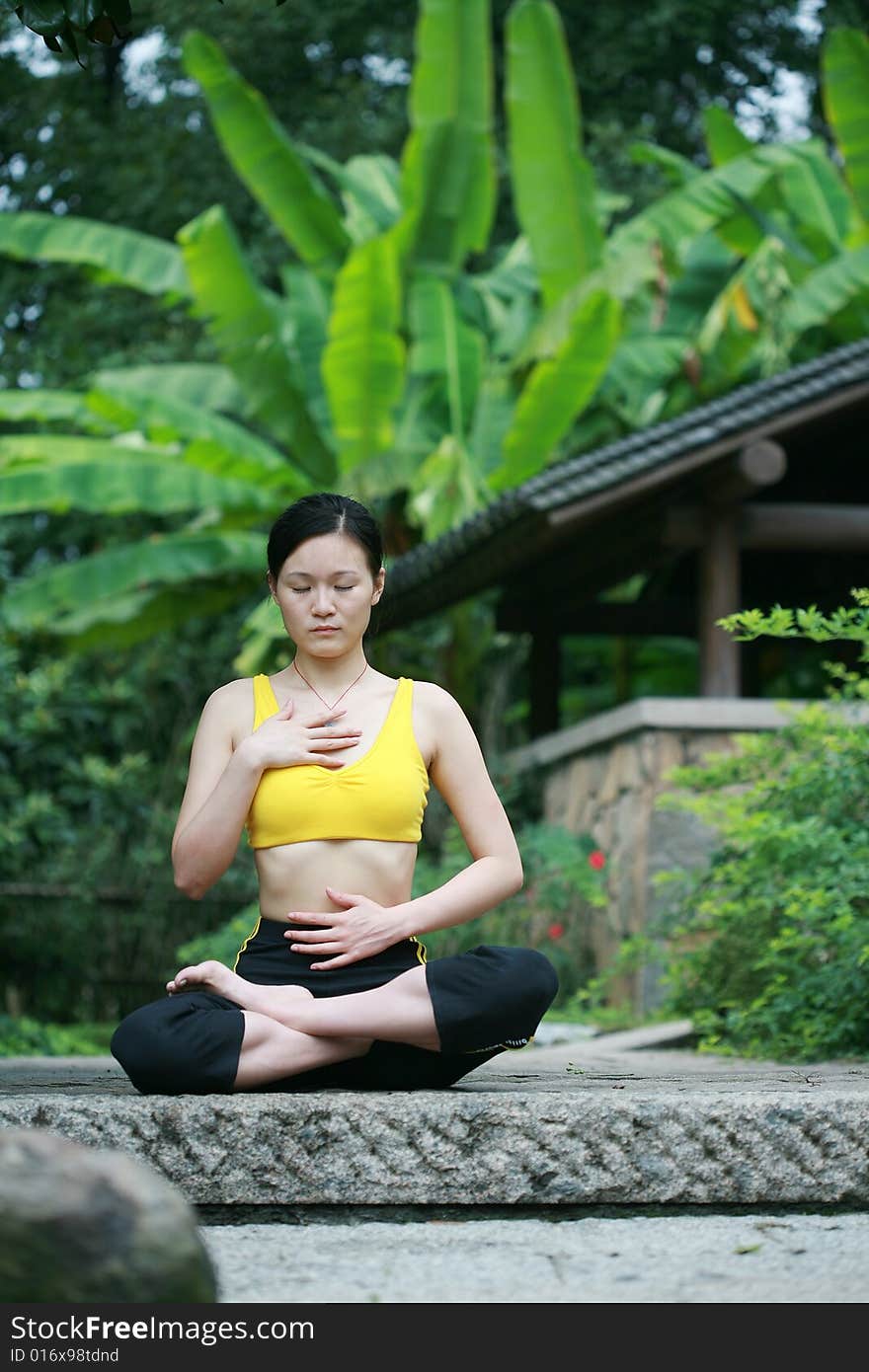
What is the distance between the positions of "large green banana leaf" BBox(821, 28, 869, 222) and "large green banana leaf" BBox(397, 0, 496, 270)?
92.6 inches

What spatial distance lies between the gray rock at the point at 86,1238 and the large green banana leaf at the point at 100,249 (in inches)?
411

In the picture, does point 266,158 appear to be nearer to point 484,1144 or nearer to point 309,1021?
point 309,1021

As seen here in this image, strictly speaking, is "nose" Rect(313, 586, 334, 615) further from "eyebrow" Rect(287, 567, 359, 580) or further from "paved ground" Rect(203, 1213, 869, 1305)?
"paved ground" Rect(203, 1213, 869, 1305)

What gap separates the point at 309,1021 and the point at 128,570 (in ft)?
29.1

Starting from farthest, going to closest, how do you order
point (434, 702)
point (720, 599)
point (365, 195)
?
1. point (365, 195)
2. point (720, 599)
3. point (434, 702)

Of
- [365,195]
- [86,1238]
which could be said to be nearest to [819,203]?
[365,195]

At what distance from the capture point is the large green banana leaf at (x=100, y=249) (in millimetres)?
11734

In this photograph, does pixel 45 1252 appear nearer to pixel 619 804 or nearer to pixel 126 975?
pixel 619 804

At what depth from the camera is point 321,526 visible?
3.15 meters

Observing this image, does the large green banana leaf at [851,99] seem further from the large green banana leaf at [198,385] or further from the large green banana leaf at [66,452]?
the large green banana leaf at [66,452]

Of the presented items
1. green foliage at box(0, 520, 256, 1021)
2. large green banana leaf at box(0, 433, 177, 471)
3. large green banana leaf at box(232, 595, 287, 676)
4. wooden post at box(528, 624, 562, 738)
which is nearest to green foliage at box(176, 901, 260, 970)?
green foliage at box(0, 520, 256, 1021)

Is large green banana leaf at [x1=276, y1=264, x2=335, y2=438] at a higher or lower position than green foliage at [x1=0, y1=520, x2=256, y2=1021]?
higher

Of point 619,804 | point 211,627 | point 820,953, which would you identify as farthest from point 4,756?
point 820,953

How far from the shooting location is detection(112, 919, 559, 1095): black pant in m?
2.86
